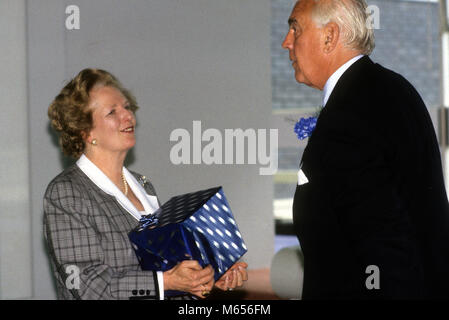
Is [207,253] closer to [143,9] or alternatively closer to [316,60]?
[316,60]

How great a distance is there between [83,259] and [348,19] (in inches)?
41.8

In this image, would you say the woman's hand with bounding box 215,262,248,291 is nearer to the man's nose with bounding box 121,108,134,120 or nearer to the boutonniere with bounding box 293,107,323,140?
the boutonniere with bounding box 293,107,323,140

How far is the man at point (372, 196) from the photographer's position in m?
1.33

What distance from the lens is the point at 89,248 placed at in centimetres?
183

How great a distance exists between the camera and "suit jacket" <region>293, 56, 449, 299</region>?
1.33 m

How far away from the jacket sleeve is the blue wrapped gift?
3.0 inches

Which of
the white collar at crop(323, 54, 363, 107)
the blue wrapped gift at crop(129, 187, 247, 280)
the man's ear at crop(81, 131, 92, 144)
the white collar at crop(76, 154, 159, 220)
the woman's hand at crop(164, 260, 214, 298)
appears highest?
the white collar at crop(323, 54, 363, 107)

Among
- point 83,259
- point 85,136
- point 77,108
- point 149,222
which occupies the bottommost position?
point 83,259

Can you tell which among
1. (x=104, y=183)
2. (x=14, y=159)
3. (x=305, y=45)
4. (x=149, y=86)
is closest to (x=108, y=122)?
(x=104, y=183)

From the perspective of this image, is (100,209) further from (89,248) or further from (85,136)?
(85,136)

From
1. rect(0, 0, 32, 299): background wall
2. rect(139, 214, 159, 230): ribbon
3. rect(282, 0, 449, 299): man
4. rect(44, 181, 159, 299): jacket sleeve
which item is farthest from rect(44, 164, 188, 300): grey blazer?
rect(0, 0, 32, 299): background wall

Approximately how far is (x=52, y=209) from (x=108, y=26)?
2.58m

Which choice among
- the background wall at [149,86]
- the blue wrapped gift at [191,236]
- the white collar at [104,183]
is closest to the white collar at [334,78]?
the blue wrapped gift at [191,236]
